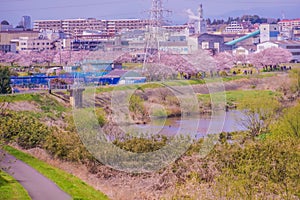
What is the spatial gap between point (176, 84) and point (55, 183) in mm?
15436

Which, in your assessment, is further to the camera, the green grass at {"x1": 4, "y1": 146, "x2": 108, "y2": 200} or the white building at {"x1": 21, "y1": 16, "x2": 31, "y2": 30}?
the white building at {"x1": 21, "y1": 16, "x2": 31, "y2": 30}

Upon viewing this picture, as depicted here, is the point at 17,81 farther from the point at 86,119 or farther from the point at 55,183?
the point at 55,183

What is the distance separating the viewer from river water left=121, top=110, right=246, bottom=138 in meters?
14.9

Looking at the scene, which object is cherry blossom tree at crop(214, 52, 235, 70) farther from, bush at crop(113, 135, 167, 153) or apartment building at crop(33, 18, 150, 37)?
apartment building at crop(33, 18, 150, 37)

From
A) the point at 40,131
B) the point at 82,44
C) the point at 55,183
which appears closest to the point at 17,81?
the point at 40,131

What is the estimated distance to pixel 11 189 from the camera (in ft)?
27.9

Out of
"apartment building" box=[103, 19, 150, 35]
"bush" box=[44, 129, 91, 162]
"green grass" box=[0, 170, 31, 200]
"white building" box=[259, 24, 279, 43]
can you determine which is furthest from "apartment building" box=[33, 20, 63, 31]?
"green grass" box=[0, 170, 31, 200]

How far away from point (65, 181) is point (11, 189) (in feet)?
3.11

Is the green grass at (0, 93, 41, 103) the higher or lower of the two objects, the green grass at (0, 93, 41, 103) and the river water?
the higher

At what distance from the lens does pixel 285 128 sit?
12406 millimetres

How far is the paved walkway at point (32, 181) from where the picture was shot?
8211mm

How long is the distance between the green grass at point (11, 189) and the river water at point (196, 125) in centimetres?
510

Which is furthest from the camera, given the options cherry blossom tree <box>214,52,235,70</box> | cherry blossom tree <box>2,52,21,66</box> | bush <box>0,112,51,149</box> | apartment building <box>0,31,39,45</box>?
apartment building <box>0,31,39,45</box>

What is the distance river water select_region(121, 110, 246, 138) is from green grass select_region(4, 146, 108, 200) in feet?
11.8
